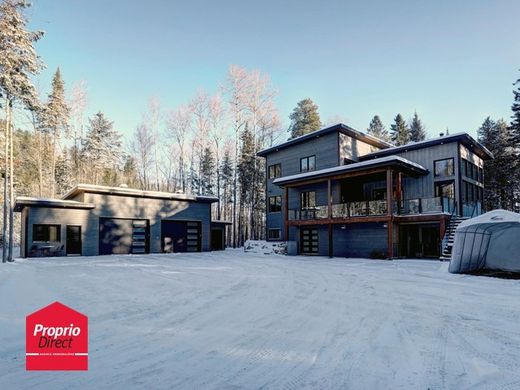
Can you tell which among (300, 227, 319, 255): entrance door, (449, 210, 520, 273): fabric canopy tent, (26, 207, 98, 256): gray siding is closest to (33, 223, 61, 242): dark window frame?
(26, 207, 98, 256): gray siding

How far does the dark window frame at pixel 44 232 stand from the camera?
19391 millimetres

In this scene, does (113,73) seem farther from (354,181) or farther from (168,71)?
(354,181)

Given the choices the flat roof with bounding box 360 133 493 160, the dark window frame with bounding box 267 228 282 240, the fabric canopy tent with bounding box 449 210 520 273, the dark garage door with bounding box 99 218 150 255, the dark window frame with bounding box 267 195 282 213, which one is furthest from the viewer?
the dark window frame with bounding box 267 195 282 213

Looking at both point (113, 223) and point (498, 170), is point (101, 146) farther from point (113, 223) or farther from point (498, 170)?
point (498, 170)

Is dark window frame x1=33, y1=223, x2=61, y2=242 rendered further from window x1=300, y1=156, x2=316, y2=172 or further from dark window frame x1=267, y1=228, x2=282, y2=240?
window x1=300, y1=156, x2=316, y2=172

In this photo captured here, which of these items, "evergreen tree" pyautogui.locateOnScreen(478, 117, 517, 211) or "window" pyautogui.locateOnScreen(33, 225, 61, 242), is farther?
"evergreen tree" pyautogui.locateOnScreen(478, 117, 517, 211)

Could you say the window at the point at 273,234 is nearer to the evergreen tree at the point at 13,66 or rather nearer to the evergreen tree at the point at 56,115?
the evergreen tree at the point at 13,66

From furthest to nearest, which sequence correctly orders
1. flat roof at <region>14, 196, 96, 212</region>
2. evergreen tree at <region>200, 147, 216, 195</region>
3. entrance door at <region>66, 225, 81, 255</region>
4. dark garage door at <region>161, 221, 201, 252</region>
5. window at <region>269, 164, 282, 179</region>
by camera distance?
evergreen tree at <region>200, 147, 216, 195</region>, window at <region>269, 164, 282, 179</region>, dark garage door at <region>161, 221, 201, 252</region>, entrance door at <region>66, 225, 81, 255</region>, flat roof at <region>14, 196, 96, 212</region>

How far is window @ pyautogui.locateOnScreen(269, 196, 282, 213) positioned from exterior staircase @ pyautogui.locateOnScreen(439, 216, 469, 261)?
12.3 m

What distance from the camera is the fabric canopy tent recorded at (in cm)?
1142

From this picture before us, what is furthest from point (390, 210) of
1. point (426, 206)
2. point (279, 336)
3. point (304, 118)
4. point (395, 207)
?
point (304, 118)

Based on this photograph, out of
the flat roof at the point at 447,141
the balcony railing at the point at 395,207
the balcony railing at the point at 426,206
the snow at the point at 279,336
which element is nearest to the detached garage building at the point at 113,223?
the balcony railing at the point at 395,207

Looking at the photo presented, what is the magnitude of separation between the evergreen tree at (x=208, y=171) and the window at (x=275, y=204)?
11.8 metres

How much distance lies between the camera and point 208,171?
3875 cm
